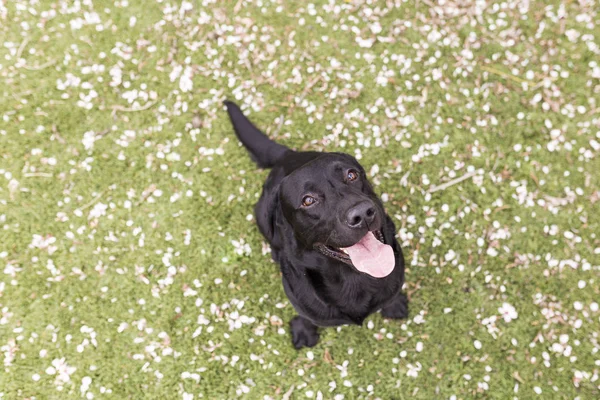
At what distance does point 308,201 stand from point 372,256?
650 mm

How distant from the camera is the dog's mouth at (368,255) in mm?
3291

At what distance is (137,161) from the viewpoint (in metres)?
5.61

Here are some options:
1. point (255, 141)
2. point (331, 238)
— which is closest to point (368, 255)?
point (331, 238)

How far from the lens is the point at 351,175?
338 centimetres

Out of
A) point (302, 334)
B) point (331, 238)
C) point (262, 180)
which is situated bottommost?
point (302, 334)

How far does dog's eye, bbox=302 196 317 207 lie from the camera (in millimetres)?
3264

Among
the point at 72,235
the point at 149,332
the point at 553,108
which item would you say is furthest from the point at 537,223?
the point at 72,235

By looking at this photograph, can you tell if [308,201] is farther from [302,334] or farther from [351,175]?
[302,334]

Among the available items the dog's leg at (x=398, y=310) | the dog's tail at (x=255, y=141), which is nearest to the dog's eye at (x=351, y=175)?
the dog's tail at (x=255, y=141)

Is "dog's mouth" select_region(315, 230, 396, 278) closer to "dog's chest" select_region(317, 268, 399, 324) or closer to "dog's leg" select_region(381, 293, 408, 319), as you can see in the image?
"dog's chest" select_region(317, 268, 399, 324)

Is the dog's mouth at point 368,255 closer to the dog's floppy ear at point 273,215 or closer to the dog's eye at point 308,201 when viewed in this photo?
the dog's eye at point 308,201

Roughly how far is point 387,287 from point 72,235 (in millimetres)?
3895

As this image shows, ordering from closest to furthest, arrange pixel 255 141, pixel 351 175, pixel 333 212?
pixel 333 212 → pixel 351 175 → pixel 255 141

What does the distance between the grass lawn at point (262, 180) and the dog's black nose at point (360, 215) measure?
219 centimetres
